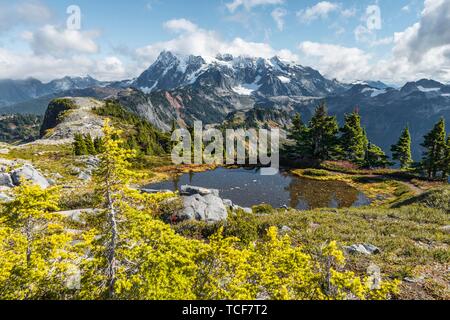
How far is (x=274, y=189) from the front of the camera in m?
39.9

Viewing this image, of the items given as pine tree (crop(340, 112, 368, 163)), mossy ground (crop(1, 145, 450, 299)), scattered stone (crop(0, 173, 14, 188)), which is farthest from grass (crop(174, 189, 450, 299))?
pine tree (crop(340, 112, 368, 163))

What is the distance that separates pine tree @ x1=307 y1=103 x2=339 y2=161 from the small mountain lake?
13.2 metres

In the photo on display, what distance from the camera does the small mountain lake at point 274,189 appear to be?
3425 cm

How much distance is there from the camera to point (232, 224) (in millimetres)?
18812

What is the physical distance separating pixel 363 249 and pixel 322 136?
44.5 meters

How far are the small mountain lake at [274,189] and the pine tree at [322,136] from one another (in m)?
13.2

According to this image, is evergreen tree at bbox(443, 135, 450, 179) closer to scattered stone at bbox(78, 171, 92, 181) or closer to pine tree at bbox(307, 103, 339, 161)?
pine tree at bbox(307, 103, 339, 161)

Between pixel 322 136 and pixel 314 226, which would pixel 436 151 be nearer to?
pixel 322 136

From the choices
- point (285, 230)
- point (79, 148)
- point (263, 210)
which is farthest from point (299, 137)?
point (79, 148)

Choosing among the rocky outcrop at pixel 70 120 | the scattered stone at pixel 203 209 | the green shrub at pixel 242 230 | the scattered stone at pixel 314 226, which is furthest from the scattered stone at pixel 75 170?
the scattered stone at pixel 314 226

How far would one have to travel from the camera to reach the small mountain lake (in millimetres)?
34250
